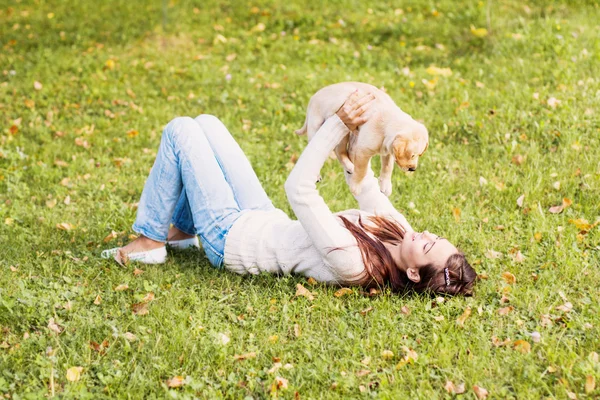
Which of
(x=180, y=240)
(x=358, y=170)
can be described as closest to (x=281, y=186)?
(x=180, y=240)

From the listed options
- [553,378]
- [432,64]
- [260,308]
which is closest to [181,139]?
[260,308]

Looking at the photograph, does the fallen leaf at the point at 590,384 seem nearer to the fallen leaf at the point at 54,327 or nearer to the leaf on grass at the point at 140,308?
the leaf on grass at the point at 140,308

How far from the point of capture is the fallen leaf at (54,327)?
338cm

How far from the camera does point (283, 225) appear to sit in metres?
3.84

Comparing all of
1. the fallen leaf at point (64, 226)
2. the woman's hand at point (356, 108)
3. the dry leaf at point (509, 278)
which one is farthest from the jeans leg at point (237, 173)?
the dry leaf at point (509, 278)

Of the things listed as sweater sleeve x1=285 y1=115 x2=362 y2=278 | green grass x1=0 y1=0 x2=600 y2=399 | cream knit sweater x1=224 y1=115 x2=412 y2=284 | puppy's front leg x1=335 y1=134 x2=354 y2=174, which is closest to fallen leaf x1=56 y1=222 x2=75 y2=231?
green grass x1=0 y1=0 x2=600 y2=399

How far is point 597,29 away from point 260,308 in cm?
555

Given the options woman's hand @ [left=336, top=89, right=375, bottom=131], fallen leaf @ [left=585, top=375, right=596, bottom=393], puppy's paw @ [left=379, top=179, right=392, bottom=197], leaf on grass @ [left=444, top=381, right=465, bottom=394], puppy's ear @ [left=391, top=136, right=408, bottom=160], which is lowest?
leaf on grass @ [left=444, top=381, right=465, bottom=394]

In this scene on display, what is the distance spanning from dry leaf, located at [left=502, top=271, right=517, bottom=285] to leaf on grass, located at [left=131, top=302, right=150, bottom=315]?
1941 millimetres

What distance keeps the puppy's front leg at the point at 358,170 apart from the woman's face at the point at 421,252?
400mm

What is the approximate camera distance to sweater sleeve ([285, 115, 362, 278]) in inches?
133

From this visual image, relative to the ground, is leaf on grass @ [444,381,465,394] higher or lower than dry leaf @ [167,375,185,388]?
higher

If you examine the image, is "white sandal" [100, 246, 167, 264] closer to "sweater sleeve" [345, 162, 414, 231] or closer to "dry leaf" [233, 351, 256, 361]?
"dry leaf" [233, 351, 256, 361]

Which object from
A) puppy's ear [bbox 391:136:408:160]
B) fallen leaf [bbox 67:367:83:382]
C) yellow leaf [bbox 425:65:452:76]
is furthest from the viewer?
yellow leaf [bbox 425:65:452:76]
